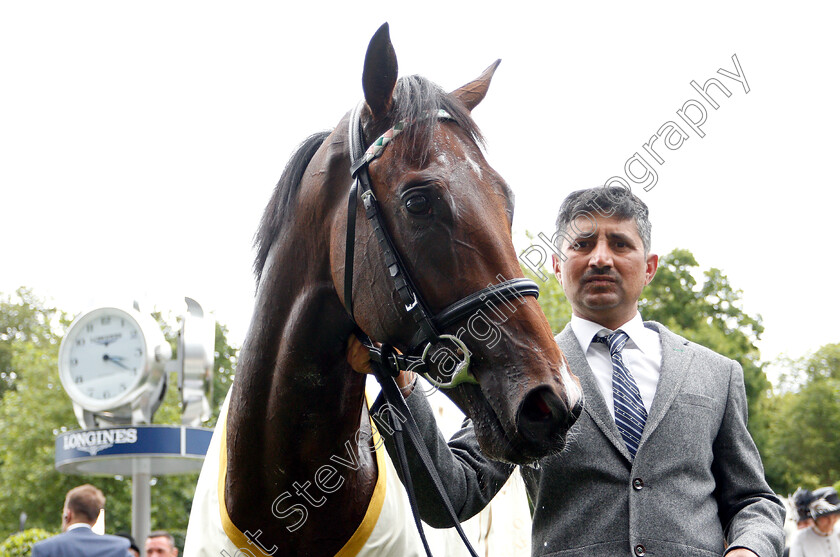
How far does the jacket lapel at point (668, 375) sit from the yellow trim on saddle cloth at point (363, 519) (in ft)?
2.86

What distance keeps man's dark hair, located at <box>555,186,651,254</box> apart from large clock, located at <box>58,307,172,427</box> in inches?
493

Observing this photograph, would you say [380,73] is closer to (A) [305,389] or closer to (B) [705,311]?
(A) [305,389]

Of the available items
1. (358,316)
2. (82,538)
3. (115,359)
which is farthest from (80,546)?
(115,359)

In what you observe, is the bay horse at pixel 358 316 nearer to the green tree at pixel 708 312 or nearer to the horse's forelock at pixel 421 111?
the horse's forelock at pixel 421 111

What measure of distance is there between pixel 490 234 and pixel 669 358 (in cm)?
103

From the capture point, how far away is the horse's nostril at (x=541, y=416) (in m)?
1.87

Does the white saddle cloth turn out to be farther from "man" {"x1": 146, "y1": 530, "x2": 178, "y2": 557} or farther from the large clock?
the large clock

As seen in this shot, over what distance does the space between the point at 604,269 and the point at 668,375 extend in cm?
42

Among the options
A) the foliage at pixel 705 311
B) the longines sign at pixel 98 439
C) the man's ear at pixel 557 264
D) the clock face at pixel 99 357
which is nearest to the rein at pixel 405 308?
the man's ear at pixel 557 264

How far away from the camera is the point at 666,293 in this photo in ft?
106

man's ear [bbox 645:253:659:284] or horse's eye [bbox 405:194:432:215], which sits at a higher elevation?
man's ear [bbox 645:253:659:284]

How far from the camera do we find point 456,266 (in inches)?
82.2

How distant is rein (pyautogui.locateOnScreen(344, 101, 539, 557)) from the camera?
2.06 meters

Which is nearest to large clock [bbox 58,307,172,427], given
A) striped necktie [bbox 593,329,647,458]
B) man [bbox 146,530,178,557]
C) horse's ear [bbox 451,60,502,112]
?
man [bbox 146,530,178,557]
